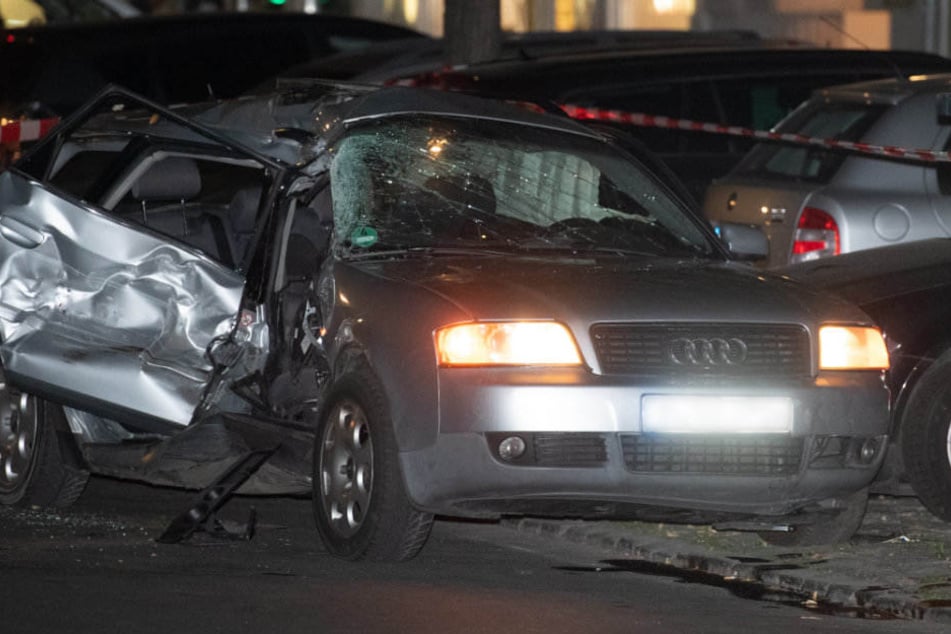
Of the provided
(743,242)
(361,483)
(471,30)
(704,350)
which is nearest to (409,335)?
(361,483)

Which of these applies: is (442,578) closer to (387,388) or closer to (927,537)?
(387,388)

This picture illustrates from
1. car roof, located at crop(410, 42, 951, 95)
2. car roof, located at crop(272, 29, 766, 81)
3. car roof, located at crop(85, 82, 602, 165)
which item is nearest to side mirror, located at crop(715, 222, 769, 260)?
car roof, located at crop(85, 82, 602, 165)

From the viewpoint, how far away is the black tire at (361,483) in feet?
25.5

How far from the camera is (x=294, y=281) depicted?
8820mm

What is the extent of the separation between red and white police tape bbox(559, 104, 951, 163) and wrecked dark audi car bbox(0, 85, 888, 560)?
1.33 meters

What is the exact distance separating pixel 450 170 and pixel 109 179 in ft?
4.83

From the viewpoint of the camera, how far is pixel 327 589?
753cm

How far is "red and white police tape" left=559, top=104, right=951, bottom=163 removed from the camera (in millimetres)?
11383

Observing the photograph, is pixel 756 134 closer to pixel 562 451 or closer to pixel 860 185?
pixel 860 185

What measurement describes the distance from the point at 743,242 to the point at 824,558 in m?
1.41

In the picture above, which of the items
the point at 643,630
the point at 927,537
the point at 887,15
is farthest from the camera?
the point at 887,15

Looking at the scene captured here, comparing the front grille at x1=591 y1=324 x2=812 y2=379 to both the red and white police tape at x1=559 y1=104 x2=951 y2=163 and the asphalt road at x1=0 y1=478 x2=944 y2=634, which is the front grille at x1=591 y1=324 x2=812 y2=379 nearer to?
the asphalt road at x1=0 y1=478 x2=944 y2=634

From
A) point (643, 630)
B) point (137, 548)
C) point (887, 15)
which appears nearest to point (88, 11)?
point (887, 15)

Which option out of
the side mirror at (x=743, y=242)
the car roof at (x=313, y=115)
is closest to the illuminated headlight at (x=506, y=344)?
the car roof at (x=313, y=115)
